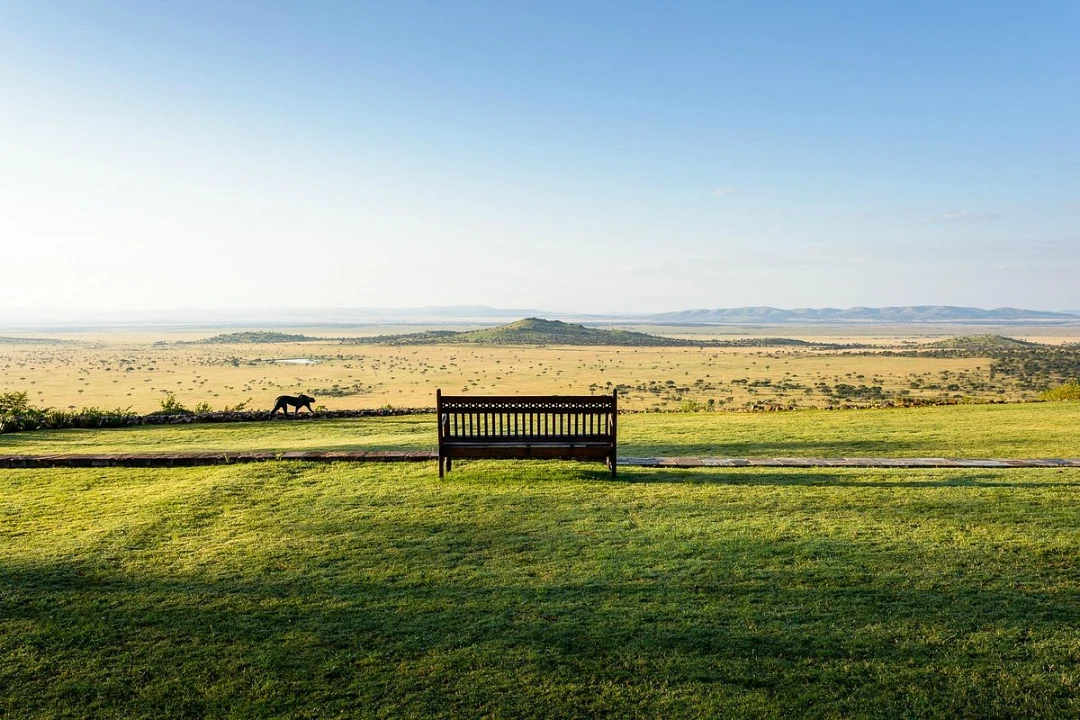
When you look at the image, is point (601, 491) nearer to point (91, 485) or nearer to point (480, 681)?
point (480, 681)

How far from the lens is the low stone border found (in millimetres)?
10602

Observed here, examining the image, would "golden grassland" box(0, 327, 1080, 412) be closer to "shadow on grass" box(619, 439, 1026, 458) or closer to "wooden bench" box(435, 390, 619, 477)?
"shadow on grass" box(619, 439, 1026, 458)

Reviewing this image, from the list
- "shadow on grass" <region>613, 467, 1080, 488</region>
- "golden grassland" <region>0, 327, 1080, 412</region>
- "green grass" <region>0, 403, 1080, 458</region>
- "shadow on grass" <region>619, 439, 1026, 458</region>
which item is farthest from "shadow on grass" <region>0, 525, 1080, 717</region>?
"golden grassland" <region>0, 327, 1080, 412</region>

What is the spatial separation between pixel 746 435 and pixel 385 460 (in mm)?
7560

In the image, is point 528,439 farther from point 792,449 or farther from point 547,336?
point 547,336

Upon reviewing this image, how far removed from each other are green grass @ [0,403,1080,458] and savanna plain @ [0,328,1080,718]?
192cm

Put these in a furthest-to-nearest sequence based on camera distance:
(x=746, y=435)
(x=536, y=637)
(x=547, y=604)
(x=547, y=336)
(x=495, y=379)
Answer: (x=547, y=336) < (x=495, y=379) < (x=746, y=435) < (x=547, y=604) < (x=536, y=637)

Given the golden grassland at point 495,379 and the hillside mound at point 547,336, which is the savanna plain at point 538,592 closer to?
the golden grassland at point 495,379

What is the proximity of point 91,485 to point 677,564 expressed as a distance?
822cm

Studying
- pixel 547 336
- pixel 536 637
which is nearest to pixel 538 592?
pixel 536 637

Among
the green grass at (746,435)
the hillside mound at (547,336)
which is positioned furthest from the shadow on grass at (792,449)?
the hillside mound at (547,336)

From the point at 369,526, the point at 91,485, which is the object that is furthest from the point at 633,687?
the point at 91,485

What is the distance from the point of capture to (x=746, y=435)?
14.7m

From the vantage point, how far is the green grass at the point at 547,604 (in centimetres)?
436
